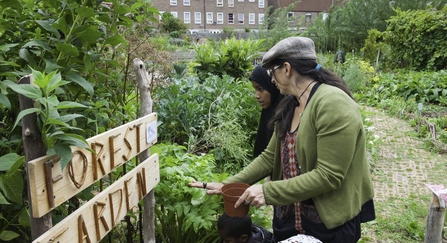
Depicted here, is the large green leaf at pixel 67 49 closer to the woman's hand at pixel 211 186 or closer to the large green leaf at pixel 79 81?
the large green leaf at pixel 79 81

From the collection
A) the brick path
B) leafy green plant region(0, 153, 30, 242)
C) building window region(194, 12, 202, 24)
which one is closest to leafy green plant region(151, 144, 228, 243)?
leafy green plant region(0, 153, 30, 242)

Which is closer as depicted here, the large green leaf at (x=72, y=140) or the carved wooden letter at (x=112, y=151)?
the large green leaf at (x=72, y=140)

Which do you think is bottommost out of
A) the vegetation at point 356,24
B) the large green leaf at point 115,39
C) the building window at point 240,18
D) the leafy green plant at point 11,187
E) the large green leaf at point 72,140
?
the leafy green plant at point 11,187

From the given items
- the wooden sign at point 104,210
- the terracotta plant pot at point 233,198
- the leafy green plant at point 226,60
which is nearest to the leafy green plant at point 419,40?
the leafy green plant at point 226,60

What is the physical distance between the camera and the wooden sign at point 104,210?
1413 millimetres

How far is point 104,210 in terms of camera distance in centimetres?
169

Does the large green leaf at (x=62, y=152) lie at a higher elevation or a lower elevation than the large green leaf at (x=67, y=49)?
lower

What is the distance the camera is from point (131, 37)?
108 inches

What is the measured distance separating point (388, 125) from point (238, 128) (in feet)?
17.8

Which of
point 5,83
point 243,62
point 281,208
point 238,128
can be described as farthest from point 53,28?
point 243,62

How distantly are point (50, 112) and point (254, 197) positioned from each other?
1090mm

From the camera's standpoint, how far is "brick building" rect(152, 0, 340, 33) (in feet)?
151

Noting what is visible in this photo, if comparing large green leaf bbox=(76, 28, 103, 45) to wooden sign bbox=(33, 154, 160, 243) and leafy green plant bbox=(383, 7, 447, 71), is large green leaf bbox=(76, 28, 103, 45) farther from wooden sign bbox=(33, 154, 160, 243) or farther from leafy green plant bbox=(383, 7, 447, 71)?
leafy green plant bbox=(383, 7, 447, 71)

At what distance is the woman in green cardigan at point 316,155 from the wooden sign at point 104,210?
52 cm
